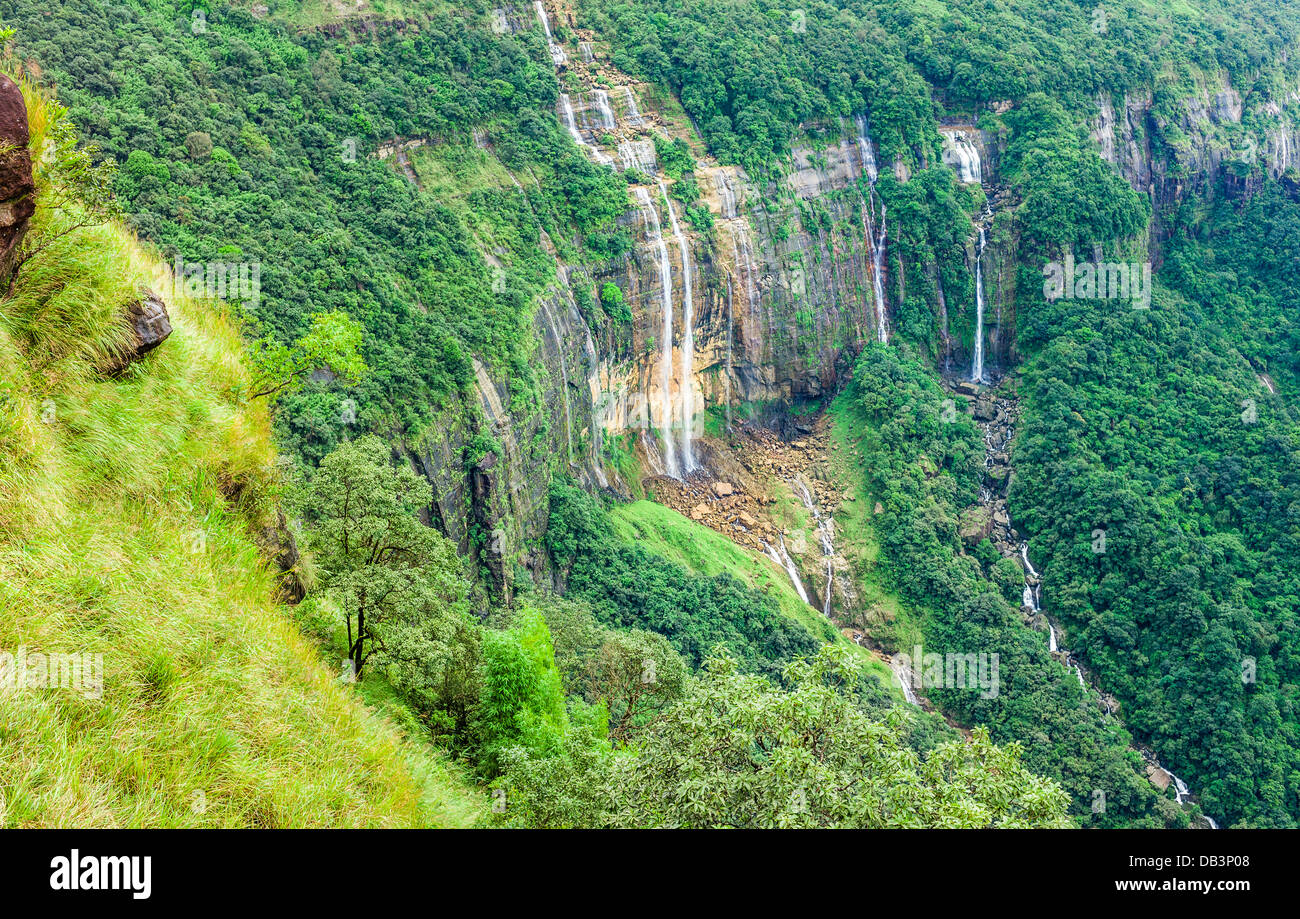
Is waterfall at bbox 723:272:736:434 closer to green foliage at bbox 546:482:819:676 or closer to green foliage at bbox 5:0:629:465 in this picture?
green foliage at bbox 5:0:629:465

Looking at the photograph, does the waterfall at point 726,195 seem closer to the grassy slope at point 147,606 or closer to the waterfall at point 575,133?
the waterfall at point 575,133

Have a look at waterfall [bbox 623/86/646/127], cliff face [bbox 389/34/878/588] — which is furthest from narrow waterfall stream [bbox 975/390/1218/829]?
waterfall [bbox 623/86/646/127]

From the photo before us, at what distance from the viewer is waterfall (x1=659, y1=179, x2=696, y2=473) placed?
40.6 m

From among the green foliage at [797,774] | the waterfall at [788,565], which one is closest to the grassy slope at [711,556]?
the waterfall at [788,565]

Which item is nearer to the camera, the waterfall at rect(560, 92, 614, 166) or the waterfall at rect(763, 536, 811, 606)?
the waterfall at rect(763, 536, 811, 606)

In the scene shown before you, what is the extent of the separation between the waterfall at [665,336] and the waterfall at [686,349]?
1.92 ft

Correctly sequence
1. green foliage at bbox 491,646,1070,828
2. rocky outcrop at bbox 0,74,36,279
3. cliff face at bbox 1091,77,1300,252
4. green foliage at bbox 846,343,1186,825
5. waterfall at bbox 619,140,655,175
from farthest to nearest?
cliff face at bbox 1091,77,1300,252 → waterfall at bbox 619,140,655,175 → green foliage at bbox 846,343,1186,825 → green foliage at bbox 491,646,1070,828 → rocky outcrop at bbox 0,74,36,279

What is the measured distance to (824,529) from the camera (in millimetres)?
39750

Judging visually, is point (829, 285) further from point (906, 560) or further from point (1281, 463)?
point (1281, 463)

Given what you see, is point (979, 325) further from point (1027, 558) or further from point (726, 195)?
point (726, 195)

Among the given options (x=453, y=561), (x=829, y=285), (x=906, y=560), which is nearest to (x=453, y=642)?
(x=453, y=561)

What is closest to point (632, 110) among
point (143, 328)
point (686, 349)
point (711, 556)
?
point (686, 349)

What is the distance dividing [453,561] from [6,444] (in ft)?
30.7

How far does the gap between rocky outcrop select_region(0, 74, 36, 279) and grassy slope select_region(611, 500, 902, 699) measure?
27.6m
